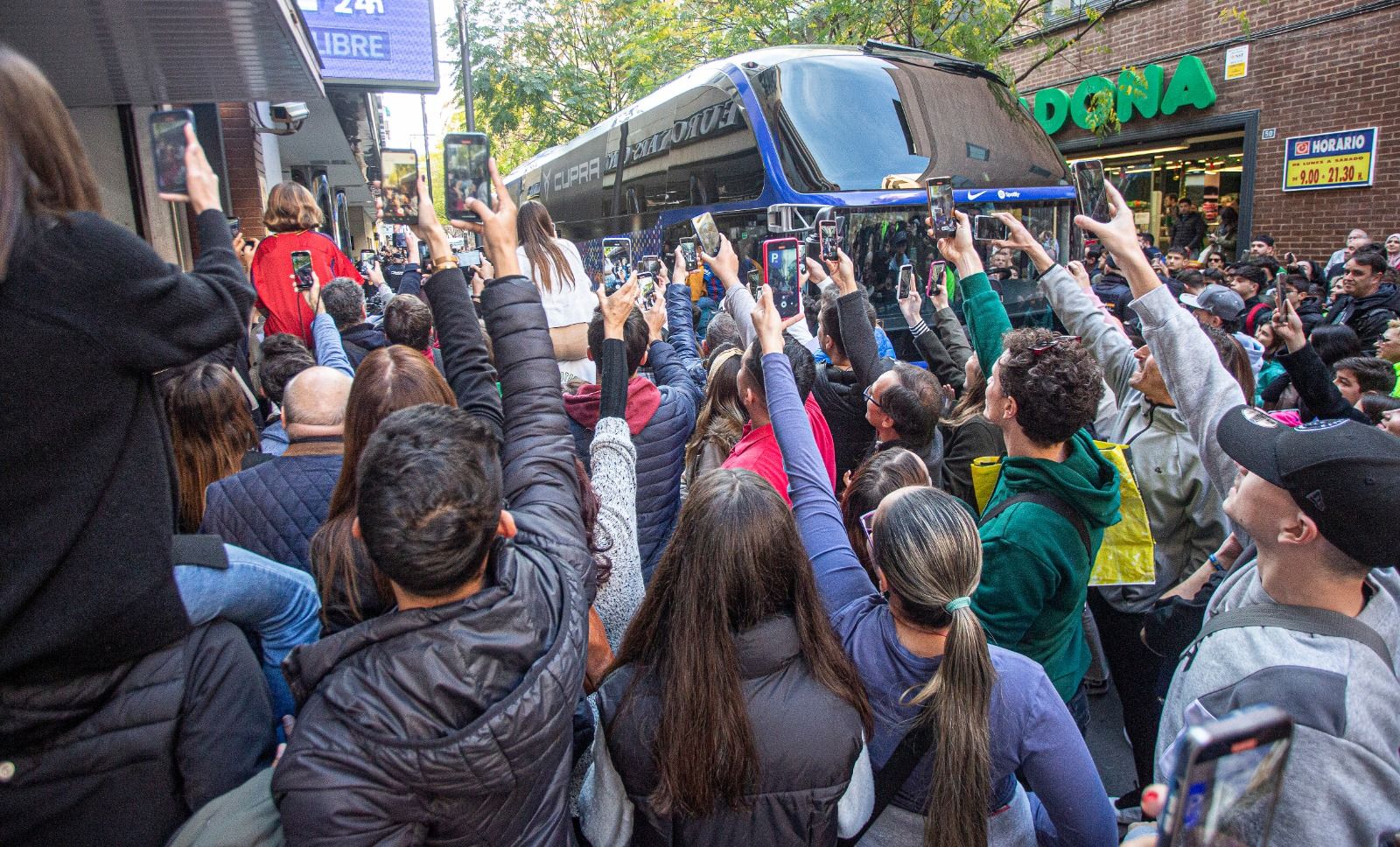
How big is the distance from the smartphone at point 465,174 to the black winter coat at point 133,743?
43.1 inches

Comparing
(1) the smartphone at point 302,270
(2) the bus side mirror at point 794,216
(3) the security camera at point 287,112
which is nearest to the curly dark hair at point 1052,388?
(2) the bus side mirror at point 794,216

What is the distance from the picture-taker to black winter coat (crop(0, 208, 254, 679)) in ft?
4.62

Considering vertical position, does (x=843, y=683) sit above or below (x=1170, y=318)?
below

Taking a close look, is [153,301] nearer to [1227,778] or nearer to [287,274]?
[1227,778]

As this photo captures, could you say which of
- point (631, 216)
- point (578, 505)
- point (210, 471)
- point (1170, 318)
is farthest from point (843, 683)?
point (631, 216)

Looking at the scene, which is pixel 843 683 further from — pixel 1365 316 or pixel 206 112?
pixel 206 112

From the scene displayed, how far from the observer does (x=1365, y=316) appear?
635cm

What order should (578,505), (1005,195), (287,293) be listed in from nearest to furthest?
(578,505)
(287,293)
(1005,195)

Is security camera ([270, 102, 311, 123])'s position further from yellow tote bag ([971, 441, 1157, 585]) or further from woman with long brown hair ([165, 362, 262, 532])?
yellow tote bag ([971, 441, 1157, 585])

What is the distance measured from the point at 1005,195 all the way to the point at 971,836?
299 inches

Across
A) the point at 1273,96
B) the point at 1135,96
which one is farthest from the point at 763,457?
the point at 1135,96

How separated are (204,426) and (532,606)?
1.81 meters

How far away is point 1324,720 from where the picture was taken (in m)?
1.43

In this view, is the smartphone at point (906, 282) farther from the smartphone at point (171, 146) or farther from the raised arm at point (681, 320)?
the smartphone at point (171, 146)
